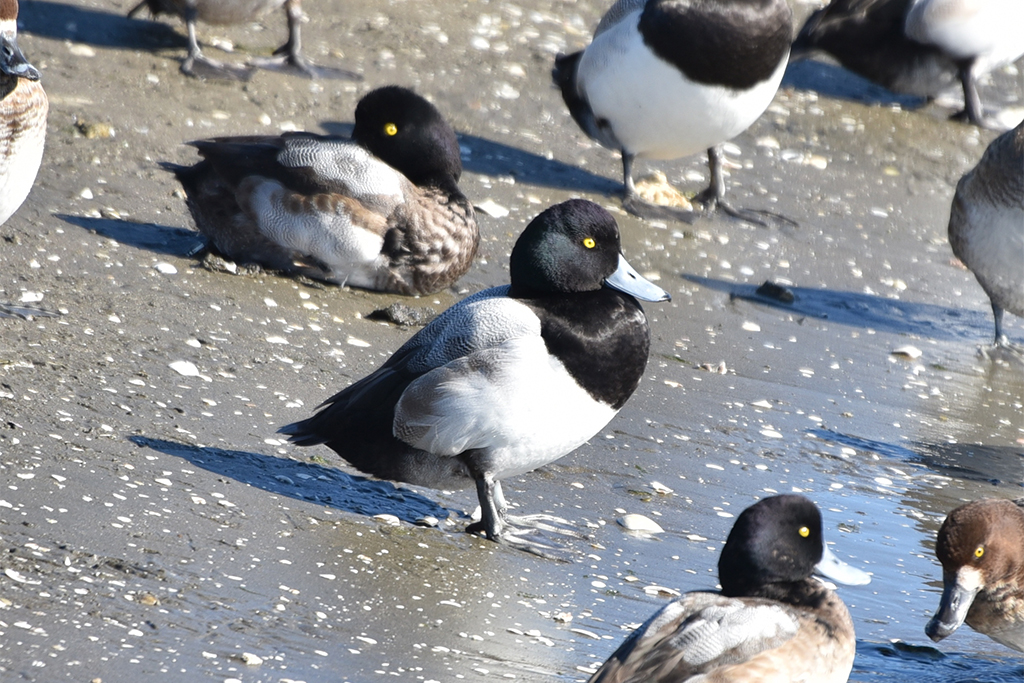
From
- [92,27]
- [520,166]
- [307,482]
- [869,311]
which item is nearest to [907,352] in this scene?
[869,311]

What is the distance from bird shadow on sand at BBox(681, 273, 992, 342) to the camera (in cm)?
735

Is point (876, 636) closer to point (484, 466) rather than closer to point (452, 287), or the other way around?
point (484, 466)

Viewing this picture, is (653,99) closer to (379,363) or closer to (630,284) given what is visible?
(379,363)

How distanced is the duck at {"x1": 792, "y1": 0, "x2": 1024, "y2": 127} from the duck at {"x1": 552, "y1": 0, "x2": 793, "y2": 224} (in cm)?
252

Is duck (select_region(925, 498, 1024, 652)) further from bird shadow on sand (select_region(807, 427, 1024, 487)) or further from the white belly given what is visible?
the white belly

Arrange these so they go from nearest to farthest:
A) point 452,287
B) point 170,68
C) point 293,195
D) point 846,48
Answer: point 293,195 → point 452,287 → point 170,68 → point 846,48

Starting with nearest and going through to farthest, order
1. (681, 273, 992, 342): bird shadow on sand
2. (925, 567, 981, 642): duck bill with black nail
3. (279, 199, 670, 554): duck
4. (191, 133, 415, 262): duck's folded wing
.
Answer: (925, 567, 981, 642): duck bill with black nail, (279, 199, 670, 554): duck, (191, 133, 415, 262): duck's folded wing, (681, 273, 992, 342): bird shadow on sand

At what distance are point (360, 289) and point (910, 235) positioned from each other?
4169 millimetres

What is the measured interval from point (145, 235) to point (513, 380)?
3040 millimetres

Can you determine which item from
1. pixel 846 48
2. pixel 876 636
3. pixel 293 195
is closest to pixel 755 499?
pixel 876 636

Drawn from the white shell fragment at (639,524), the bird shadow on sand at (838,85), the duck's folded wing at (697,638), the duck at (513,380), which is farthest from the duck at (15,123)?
the bird shadow on sand at (838,85)

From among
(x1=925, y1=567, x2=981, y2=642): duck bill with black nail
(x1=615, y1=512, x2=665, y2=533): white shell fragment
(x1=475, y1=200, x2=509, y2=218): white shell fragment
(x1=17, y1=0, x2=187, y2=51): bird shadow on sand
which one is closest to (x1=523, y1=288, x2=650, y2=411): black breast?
(x1=615, y1=512, x2=665, y2=533): white shell fragment

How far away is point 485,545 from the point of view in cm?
430

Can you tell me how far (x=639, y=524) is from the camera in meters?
4.59
